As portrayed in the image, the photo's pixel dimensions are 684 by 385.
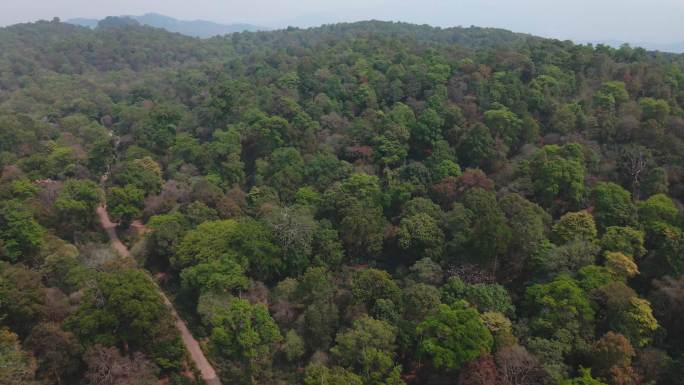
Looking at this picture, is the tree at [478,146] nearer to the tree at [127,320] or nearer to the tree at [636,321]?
the tree at [636,321]

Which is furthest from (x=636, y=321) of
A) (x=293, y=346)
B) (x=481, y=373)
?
(x=293, y=346)

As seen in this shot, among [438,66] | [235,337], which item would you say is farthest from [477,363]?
[438,66]

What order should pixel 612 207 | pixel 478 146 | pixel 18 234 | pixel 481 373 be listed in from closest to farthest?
pixel 481 373 < pixel 612 207 < pixel 18 234 < pixel 478 146

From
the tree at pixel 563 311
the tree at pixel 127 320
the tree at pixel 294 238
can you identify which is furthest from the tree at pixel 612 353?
the tree at pixel 127 320

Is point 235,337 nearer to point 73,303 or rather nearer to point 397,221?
point 73,303

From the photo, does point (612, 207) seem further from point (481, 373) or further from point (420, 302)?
point (481, 373)
